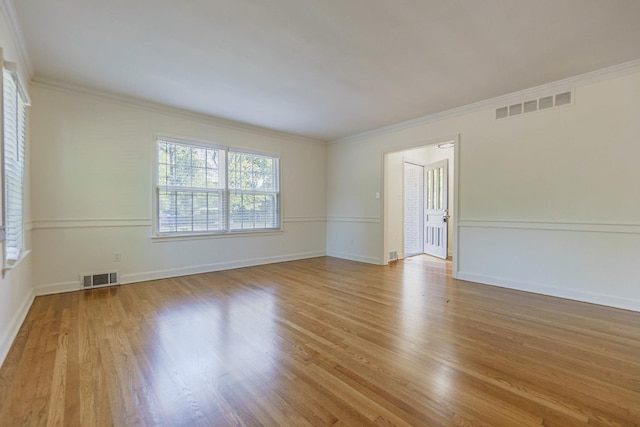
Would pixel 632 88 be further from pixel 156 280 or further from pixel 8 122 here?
pixel 156 280

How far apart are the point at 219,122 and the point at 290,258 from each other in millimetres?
2890

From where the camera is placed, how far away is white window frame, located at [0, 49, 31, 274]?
2078mm

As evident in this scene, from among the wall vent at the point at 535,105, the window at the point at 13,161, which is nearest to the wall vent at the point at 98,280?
the window at the point at 13,161

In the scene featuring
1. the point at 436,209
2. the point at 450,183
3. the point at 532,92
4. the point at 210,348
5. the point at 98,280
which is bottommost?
the point at 210,348

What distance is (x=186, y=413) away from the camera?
57.7 inches

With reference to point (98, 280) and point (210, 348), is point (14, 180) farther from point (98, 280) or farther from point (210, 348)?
point (210, 348)

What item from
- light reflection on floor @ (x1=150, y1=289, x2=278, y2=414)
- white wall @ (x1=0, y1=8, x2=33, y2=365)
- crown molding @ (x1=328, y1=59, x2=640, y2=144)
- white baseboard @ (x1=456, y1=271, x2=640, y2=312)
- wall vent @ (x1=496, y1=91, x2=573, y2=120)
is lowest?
light reflection on floor @ (x1=150, y1=289, x2=278, y2=414)

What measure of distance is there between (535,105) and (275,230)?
4.48 m

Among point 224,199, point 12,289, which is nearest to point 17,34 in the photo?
point 12,289

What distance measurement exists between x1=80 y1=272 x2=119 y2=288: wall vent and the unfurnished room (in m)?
0.03

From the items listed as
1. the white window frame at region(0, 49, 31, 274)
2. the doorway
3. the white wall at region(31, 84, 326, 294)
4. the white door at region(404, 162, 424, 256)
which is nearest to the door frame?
the doorway

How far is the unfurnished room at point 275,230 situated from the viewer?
5.58 feet

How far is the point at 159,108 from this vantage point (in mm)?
4203

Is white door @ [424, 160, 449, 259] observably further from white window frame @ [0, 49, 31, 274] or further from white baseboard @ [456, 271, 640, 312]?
white window frame @ [0, 49, 31, 274]
